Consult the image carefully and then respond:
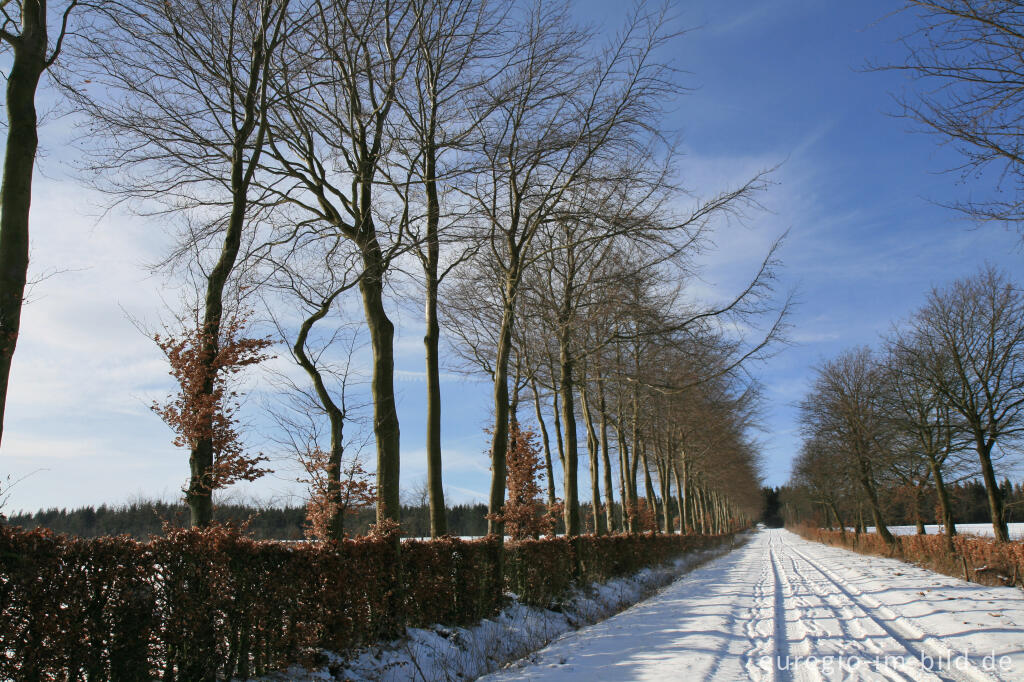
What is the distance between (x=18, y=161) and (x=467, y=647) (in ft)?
A: 25.4

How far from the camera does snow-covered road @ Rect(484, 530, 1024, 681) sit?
21.9 feet

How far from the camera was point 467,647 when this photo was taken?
8.83 meters

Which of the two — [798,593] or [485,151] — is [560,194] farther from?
[798,593]

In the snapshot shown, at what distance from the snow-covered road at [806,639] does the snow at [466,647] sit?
0.59m

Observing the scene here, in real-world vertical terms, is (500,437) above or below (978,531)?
above

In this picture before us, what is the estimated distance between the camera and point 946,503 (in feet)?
79.6

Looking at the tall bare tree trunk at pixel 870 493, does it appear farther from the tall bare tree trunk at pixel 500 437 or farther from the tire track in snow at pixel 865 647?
the tall bare tree trunk at pixel 500 437

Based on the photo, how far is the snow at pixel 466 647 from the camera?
7.06 m

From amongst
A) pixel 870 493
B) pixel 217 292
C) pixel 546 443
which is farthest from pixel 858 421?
pixel 217 292

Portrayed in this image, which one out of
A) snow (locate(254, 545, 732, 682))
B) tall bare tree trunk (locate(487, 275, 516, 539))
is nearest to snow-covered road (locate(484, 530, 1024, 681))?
snow (locate(254, 545, 732, 682))

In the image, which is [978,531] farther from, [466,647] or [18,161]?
[18,161]

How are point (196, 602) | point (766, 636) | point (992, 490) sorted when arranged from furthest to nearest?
1. point (992, 490)
2. point (766, 636)
3. point (196, 602)

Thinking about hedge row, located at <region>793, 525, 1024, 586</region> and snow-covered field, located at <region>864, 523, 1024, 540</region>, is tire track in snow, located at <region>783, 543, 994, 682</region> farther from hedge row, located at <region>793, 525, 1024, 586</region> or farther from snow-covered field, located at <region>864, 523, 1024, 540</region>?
snow-covered field, located at <region>864, 523, 1024, 540</region>

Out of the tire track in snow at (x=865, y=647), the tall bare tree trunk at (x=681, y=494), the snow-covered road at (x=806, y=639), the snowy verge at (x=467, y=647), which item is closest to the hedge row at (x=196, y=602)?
the snowy verge at (x=467, y=647)
